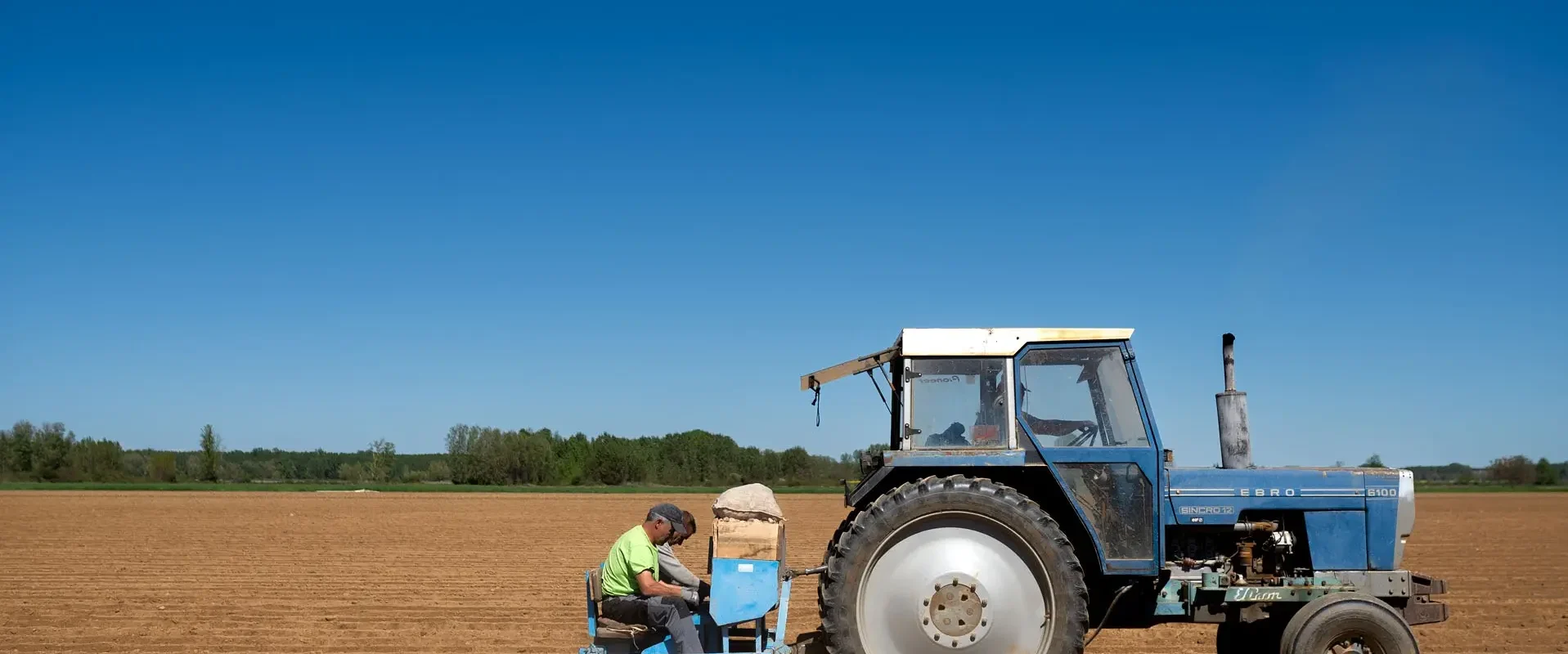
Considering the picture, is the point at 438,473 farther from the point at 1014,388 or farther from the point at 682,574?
the point at 1014,388

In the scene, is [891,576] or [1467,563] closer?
[891,576]

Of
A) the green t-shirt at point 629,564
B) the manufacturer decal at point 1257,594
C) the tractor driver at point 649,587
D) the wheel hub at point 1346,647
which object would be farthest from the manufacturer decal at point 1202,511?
the green t-shirt at point 629,564

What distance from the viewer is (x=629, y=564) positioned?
24.3 feet

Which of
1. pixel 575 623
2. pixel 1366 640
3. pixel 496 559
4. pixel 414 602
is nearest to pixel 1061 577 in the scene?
pixel 1366 640

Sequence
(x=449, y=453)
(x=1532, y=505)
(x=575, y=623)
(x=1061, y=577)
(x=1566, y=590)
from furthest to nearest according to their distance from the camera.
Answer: (x=449, y=453), (x=1532, y=505), (x=1566, y=590), (x=575, y=623), (x=1061, y=577)

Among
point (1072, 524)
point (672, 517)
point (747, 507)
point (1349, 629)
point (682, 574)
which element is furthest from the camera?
point (672, 517)

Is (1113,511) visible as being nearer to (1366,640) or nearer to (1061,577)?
(1061,577)

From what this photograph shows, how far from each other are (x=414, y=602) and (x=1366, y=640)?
10708 millimetres

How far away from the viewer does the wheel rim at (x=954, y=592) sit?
22.7ft

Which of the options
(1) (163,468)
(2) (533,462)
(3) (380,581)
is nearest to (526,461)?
(2) (533,462)

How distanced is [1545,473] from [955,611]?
313 feet

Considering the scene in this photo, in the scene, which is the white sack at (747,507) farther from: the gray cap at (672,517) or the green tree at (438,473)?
the green tree at (438,473)

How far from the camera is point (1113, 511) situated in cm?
715

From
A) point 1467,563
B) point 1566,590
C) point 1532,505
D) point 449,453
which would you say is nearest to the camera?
point 1566,590
